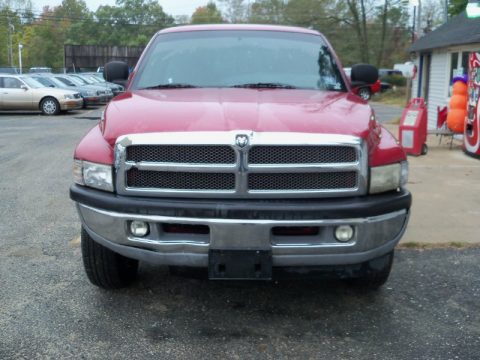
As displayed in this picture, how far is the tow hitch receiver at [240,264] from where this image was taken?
3.08 metres

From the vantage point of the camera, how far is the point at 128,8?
8662cm

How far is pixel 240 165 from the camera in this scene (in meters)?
3.09

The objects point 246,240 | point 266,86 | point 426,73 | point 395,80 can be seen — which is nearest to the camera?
point 246,240

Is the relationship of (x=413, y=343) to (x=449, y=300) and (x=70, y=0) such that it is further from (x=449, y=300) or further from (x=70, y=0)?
(x=70, y=0)

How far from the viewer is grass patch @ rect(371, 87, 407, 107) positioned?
1335 inches

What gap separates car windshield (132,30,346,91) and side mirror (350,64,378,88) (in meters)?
0.46


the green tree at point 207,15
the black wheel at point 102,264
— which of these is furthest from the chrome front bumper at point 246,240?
the green tree at point 207,15

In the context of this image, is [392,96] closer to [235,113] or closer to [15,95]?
[15,95]

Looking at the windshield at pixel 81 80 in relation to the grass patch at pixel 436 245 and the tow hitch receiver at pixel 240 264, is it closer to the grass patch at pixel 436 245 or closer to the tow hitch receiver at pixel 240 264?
the grass patch at pixel 436 245

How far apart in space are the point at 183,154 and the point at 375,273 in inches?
62.5

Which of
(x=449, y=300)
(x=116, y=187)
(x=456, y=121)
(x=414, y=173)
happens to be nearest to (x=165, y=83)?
(x=116, y=187)

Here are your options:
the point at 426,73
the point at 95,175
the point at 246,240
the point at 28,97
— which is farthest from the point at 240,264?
the point at 28,97

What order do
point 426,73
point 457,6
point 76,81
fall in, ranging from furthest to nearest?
point 457,6 → point 76,81 → point 426,73

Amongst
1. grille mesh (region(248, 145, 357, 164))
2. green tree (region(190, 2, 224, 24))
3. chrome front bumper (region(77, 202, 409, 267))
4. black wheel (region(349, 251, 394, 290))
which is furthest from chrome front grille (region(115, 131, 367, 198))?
green tree (region(190, 2, 224, 24))
